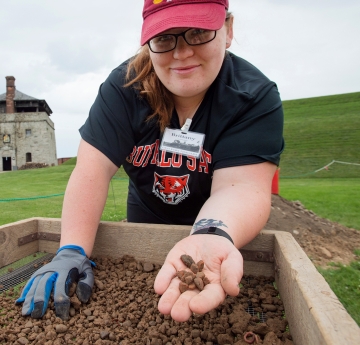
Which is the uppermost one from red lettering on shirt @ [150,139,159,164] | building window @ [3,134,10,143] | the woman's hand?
building window @ [3,134,10,143]

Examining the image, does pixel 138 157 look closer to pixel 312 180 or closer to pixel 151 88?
pixel 151 88

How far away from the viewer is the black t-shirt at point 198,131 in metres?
1.38

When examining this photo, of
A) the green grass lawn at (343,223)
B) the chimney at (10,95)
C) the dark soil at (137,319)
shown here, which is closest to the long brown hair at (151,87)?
the dark soil at (137,319)

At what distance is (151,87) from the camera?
1.48 meters

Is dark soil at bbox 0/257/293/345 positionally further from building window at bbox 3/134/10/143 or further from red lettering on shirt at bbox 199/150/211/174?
building window at bbox 3/134/10/143

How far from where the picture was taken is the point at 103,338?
3.47 feet

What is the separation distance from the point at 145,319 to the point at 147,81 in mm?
989

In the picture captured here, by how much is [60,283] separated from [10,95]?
135ft

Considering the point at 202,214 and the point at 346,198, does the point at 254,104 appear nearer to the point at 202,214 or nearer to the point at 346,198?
the point at 202,214

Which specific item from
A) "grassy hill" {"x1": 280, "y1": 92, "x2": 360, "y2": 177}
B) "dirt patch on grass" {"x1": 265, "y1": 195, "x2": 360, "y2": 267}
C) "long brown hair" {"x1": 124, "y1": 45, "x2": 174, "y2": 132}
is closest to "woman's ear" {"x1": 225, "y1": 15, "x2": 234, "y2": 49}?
"long brown hair" {"x1": 124, "y1": 45, "x2": 174, "y2": 132}

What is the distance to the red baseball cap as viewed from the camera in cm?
121

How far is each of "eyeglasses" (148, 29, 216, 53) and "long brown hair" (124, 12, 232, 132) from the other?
0.21m

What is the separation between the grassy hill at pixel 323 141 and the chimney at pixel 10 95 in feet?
95.5

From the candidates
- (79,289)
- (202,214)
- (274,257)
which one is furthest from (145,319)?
(274,257)
